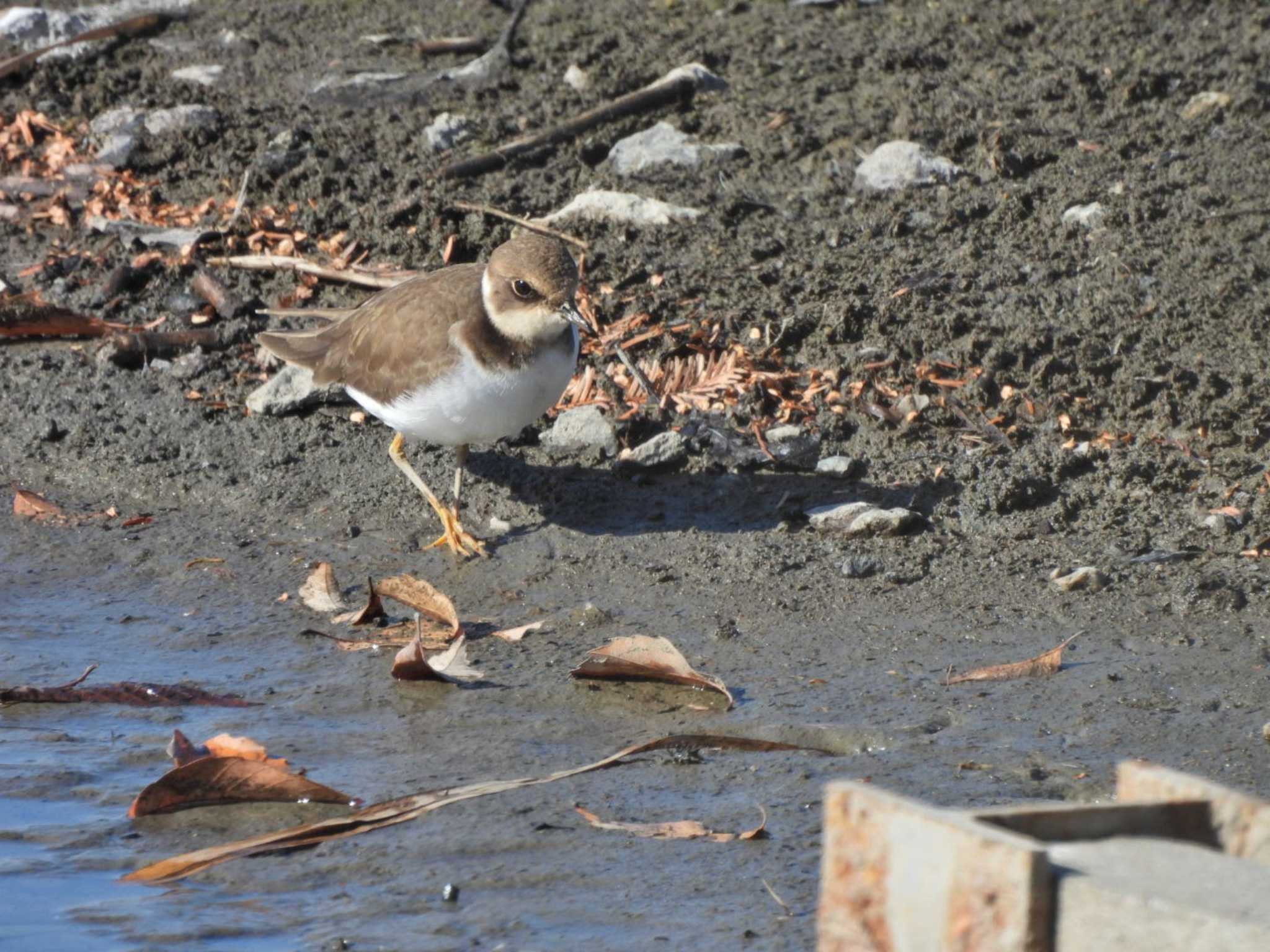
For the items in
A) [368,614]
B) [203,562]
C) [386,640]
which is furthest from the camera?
[203,562]

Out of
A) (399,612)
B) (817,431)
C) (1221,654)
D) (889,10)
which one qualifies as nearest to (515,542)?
(399,612)

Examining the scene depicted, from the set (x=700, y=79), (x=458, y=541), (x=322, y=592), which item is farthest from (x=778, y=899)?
(x=700, y=79)

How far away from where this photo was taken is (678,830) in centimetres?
398

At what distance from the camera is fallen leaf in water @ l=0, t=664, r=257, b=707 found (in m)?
4.87

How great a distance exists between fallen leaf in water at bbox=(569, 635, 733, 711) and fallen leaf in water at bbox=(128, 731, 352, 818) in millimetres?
996

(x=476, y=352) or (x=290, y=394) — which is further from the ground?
(x=476, y=352)

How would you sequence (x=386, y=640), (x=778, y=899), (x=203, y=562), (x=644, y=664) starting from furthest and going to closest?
(x=203, y=562) < (x=386, y=640) < (x=644, y=664) < (x=778, y=899)

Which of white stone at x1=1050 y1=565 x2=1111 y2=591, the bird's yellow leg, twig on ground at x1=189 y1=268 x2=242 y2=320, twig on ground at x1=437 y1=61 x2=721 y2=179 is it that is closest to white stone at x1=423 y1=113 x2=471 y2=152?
twig on ground at x1=437 y1=61 x2=721 y2=179

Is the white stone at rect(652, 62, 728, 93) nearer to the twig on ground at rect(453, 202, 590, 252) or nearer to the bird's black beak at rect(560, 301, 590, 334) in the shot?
the twig on ground at rect(453, 202, 590, 252)

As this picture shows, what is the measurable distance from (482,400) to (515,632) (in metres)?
0.99

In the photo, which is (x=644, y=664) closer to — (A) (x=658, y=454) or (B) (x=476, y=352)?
(B) (x=476, y=352)

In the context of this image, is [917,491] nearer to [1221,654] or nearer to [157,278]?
[1221,654]

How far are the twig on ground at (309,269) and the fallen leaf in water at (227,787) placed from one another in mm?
3533

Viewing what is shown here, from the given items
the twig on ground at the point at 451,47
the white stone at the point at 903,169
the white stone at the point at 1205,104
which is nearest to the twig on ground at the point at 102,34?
the twig on ground at the point at 451,47
